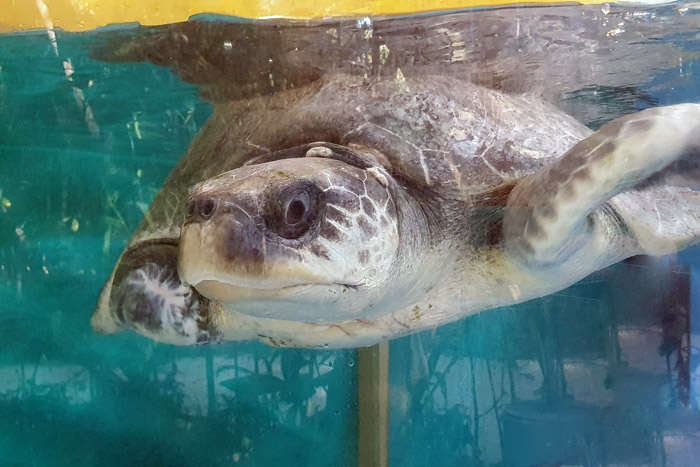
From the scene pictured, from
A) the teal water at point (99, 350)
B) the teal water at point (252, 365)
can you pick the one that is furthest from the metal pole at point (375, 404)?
the teal water at point (99, 350)

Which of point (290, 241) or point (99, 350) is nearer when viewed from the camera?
point (290, 241)

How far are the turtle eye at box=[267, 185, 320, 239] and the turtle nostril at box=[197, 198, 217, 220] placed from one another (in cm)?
13

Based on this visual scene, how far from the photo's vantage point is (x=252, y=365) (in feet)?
12.1

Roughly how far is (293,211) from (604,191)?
84cm

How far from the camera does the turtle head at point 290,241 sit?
3.68 ft

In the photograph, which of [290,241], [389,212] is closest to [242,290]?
[290,241]

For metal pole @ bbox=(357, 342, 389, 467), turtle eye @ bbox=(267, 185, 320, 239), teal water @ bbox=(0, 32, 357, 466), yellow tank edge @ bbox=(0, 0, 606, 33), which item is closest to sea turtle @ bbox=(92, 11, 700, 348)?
turtle eye @ bbox=(267, 185, 320, 239)

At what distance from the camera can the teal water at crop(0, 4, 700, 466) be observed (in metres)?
2.87

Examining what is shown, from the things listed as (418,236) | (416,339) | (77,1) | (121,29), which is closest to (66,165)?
(121,29)

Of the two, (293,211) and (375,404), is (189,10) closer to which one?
(293,211)

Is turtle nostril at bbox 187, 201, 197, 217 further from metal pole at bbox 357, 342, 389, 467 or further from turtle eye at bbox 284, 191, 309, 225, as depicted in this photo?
metal pole at bbox 357, 342, 389, 467

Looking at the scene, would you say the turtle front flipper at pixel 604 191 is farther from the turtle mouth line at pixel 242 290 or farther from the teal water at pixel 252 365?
the teal water at pixel 252 365

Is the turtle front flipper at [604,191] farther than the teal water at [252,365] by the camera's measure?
No

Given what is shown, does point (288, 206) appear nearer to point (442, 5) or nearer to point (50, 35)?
point (442, 5)
